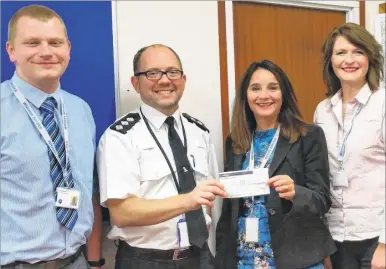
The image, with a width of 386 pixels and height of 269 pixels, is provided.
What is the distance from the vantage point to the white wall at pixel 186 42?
239 centimetres

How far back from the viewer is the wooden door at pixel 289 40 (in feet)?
9.09

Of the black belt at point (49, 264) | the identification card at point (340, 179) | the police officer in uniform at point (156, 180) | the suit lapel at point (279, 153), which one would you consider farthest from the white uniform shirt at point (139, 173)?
the identification card at point (340, 179)

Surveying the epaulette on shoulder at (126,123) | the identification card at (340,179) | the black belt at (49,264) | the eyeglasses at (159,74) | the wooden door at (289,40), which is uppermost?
the wooden door at (289,40)

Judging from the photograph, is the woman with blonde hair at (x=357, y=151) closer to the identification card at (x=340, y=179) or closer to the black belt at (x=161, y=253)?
the identification card at (x=340, y=179)

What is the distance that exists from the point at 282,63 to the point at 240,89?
0.78 metres

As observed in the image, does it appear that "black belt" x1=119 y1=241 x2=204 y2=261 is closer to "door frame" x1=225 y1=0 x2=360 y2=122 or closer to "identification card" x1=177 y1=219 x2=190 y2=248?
"identification card" x1=177 y1=219 x2=190 y2=248

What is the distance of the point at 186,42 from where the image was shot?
2.56m

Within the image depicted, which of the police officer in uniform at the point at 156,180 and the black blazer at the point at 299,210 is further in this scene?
the black blazer at the point at 299,210

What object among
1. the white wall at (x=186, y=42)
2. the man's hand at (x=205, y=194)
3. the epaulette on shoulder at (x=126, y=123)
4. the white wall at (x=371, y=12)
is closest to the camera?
the man's hand at (x=205, y=194)

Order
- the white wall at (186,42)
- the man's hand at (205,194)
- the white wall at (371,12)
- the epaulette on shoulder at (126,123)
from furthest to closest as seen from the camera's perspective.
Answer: the white wall at (371,12)
the white wall at (186,42)
the epaulette on shoulder at (126,123)
the man's hand at (205,194)

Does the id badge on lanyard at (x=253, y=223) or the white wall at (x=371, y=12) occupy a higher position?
the white wall at (x=371, y=12)

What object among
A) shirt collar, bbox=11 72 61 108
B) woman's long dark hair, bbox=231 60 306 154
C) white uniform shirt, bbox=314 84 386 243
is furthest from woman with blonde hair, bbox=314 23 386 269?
shirt collar, bbox=11 72 61 108

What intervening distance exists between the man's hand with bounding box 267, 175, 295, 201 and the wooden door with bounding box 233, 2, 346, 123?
972 mm

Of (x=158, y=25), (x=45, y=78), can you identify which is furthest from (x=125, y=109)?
(x=45, y=78)
